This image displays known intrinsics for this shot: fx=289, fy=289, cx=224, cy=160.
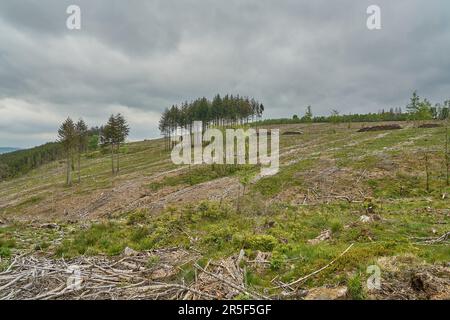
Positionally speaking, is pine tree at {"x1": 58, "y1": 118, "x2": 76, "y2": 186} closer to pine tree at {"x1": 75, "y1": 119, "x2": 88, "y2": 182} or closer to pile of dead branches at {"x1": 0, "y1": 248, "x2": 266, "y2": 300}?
pine tree at {"x1": 75, "y1": 119, "x2": 88, "y2": 182}

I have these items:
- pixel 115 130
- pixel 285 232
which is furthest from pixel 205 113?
pixel 285 232

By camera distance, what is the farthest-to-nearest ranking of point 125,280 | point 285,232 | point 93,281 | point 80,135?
point 80,135, point 285,232, point 125,280, point 93,281

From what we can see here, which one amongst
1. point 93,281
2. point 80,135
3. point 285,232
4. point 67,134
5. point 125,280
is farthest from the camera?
point 80,135

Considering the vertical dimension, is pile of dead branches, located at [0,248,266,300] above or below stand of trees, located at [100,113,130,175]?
below

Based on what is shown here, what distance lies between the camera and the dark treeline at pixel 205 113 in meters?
86.2

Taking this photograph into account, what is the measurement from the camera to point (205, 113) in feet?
291

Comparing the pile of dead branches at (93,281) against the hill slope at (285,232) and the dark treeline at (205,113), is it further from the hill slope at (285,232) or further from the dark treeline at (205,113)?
the dark treeline at (205,113)

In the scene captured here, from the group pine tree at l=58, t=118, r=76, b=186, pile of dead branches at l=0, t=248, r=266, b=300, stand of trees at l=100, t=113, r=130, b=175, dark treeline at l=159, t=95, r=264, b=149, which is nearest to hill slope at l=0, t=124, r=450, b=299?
pile of dead branches at l=0, t=248, r=266, b=300

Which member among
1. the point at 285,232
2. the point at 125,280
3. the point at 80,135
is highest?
the point at 80,135

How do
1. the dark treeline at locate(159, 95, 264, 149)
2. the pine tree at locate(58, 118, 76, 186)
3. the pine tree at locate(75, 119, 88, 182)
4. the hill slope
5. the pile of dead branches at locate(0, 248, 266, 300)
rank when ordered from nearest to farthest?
1. the pile of dead branches at locate(0, 248, 266, 300)
2. the hill slope
3. the pine tree at locate(58, 118, 76, 186)
4. the pine tree at locate(75, 119, 88, 182)
5. the dark treeline at locate(159, 95, 264, 149)

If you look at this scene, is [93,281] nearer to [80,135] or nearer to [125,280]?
[125,280]

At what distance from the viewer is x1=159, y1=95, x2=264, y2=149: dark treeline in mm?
86250
